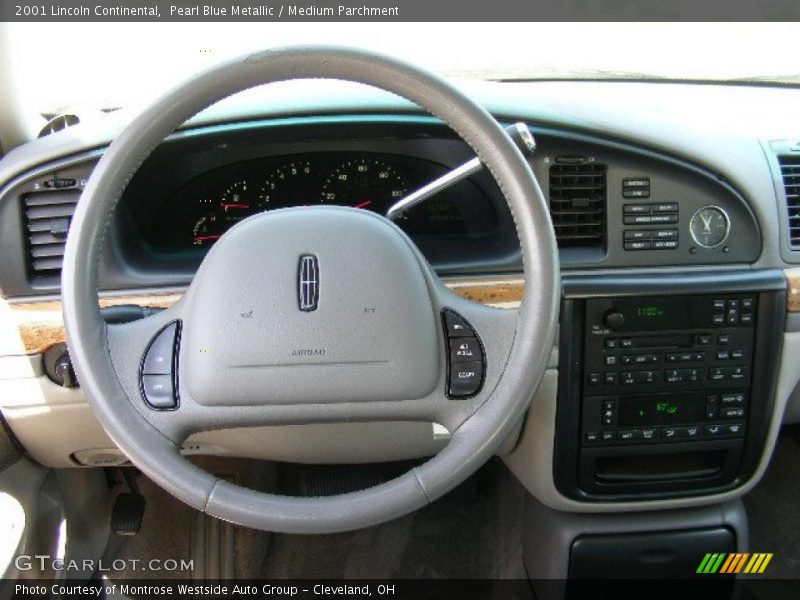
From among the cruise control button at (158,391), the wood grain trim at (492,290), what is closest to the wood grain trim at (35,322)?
the cruise control button at (158,391)

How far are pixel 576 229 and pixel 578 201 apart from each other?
0.05 m

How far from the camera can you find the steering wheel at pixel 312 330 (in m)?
0.96

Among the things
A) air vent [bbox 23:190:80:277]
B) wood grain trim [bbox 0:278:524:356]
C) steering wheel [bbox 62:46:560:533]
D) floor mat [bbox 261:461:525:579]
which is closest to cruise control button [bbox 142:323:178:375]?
steering wheel [bbox 62:46:560:533]

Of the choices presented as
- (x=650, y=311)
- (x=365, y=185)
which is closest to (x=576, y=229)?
(x=650, y=311)

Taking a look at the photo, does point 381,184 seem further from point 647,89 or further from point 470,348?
point 647,89

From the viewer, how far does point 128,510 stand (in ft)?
6.44

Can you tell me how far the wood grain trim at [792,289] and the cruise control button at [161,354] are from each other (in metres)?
1.15

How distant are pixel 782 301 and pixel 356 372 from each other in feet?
2.93

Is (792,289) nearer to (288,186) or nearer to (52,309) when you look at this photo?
(288,186)

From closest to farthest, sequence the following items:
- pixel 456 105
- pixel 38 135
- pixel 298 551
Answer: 1. pixel 456 105
2. pixel 38 135
3. pixel 298 551

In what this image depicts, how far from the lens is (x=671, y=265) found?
1458 millimetres

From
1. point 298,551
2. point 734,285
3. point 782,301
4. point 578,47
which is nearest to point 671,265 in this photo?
point 734,285

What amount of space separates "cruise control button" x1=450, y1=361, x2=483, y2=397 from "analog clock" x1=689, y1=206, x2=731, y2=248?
0.63 m

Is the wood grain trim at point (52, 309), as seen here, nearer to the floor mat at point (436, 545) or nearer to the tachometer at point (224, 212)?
the tachometer at point (224, 212)
